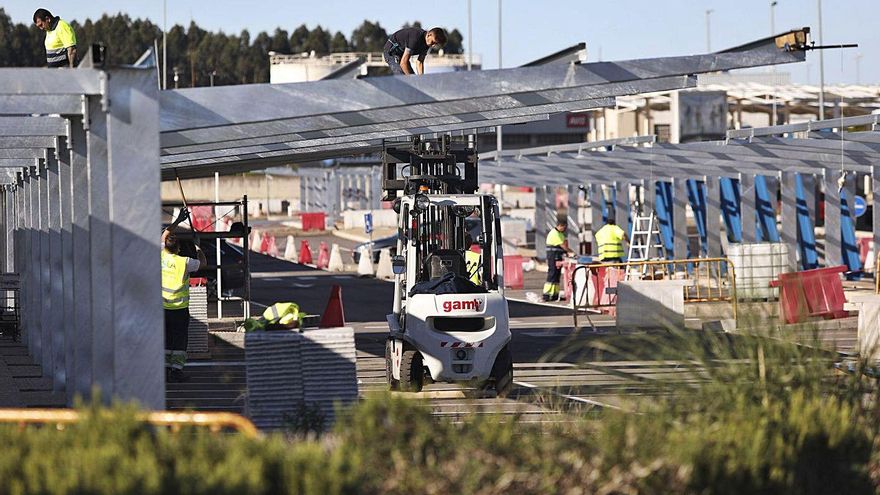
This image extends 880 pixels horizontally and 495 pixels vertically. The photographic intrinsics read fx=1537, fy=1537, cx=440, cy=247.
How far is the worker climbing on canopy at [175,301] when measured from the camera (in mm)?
17266

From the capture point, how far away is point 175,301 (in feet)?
56.8

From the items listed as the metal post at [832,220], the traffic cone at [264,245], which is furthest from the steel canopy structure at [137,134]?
the traffic cone at [264,245]

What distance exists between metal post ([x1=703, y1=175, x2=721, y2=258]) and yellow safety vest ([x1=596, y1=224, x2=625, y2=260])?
7591 mm

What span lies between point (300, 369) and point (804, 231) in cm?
2548

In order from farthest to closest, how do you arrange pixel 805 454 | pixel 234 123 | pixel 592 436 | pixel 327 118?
pixel 327 118, pixel 234 123, pixel 805 454, pixel 592 436

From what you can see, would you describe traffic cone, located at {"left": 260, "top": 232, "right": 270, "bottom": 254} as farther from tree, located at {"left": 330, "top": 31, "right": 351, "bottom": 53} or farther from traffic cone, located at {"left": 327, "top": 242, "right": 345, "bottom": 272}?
tree, located at {"left": 330, "top": 31, "right": 351, "bottom": 53}

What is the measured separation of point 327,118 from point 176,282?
9.81 feet

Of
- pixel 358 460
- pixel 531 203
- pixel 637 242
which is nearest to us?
pixel 358 460

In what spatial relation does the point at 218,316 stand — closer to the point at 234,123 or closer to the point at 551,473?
the point at 234,123

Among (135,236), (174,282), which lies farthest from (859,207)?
(135,236)

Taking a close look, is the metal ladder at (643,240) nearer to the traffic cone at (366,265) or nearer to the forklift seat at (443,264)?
the traffic cone at (366,265)

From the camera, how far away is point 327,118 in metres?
15.7

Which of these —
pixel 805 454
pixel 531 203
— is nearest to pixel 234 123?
pixel 805 454

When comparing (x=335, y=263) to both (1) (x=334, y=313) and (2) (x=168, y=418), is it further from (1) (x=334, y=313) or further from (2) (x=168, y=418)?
(2) (x=168, y=418)
